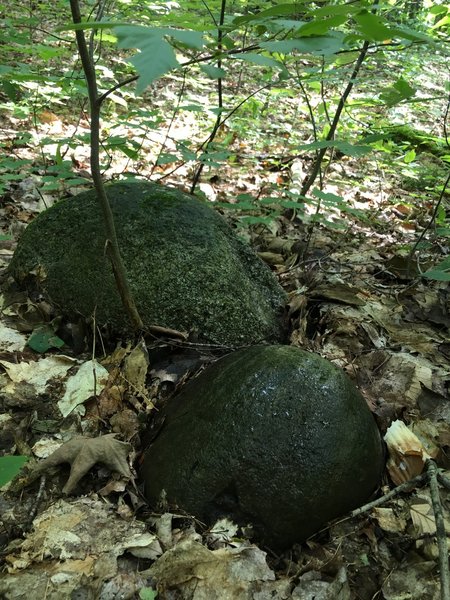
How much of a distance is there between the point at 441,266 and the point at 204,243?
136cm

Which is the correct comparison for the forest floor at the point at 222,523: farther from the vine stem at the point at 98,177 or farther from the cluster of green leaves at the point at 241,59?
the cluster of green leaves at the point at 241,59

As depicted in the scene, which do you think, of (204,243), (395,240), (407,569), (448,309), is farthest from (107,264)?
(395,240)

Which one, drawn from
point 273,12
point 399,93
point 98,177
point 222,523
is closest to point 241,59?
point 273,12

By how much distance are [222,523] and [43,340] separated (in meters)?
1.44

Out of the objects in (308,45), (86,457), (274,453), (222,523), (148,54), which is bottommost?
(222,523)

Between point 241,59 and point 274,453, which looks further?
point 274,453

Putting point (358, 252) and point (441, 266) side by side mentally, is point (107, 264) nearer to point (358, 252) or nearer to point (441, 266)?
point (441, 266)

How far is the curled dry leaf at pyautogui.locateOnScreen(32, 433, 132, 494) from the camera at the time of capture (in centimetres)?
190

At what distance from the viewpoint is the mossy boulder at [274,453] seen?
1.81m

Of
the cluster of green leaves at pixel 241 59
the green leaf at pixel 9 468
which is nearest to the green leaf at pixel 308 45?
the cluster of green leaves at pixel 241 59

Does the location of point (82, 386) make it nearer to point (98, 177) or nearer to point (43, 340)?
point (43, 340)

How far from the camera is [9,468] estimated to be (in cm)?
105

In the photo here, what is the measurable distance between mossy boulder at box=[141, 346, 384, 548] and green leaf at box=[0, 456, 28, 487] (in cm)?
93

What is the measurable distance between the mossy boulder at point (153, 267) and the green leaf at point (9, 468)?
1.52 metres
